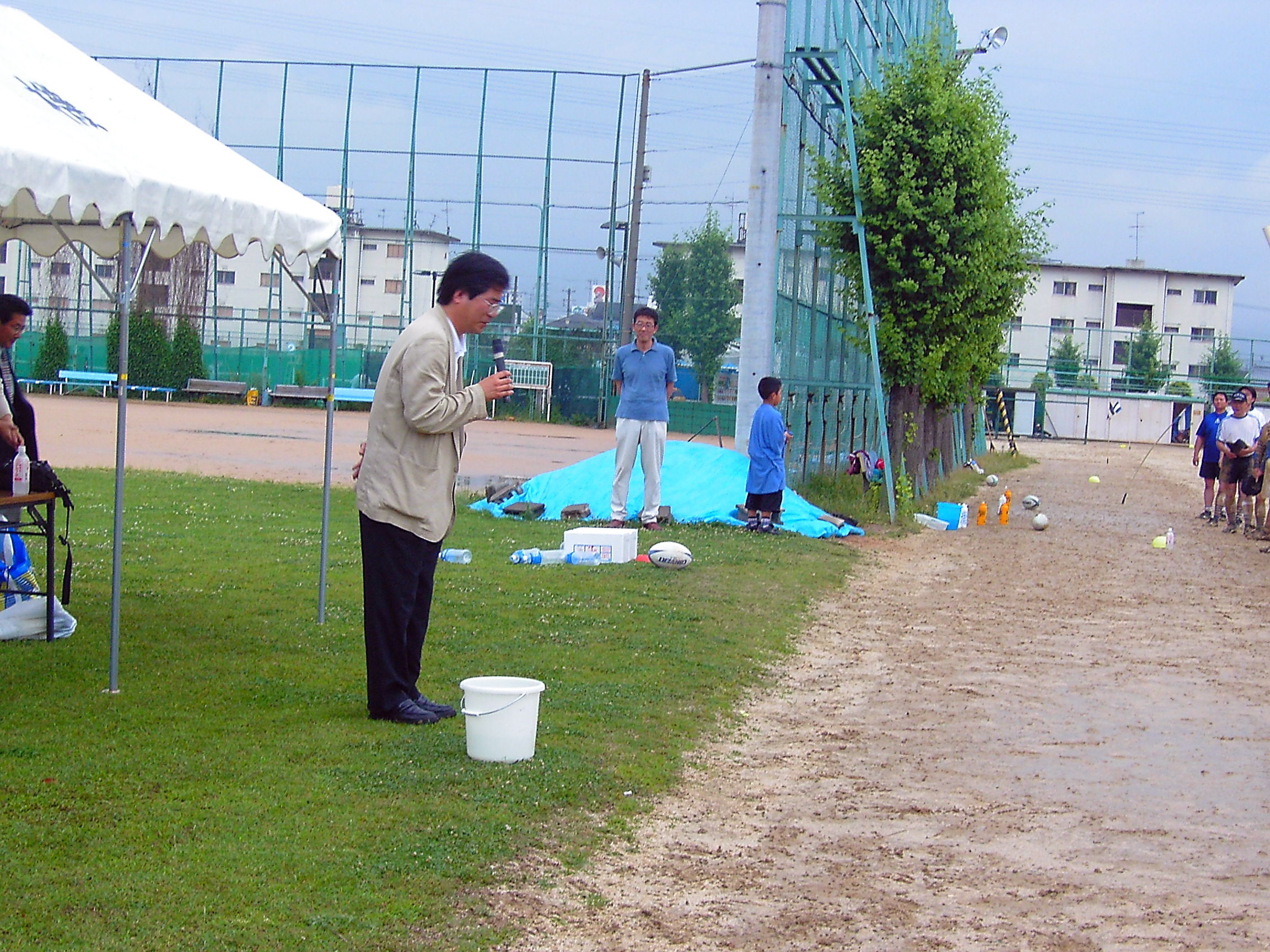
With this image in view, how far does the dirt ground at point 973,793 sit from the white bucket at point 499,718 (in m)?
0.69

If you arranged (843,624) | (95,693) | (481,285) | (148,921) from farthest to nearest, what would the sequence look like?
(843,624) < (95,693) < (481,285) < (148,921)

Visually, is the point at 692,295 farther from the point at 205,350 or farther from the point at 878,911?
the point at 878,911

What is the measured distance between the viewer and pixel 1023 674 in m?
8.38

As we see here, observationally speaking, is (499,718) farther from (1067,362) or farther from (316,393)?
(1067,362)

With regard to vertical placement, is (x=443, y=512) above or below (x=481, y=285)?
below

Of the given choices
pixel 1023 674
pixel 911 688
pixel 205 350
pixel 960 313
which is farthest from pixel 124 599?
pixel 205 350

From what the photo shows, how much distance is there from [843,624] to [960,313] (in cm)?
884

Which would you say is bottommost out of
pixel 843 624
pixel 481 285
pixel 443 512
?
Result: pixel 843 624

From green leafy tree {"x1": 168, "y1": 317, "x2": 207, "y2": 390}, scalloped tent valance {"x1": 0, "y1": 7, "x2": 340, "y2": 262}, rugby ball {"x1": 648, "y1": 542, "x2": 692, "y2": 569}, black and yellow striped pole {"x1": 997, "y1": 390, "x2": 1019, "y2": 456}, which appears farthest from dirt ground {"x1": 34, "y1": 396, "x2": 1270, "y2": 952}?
green leafy tree {"x1": 168, "y1": 317, "x2": 207, "y2": 390}

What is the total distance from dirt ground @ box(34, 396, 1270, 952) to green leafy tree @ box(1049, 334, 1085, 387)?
4953 centimetres

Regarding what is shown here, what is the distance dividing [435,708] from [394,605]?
57 cm

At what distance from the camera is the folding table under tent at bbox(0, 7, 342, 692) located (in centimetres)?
546

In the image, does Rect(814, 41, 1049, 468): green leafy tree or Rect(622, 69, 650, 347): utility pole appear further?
Rect(622, 69, 650, 347): utility pole

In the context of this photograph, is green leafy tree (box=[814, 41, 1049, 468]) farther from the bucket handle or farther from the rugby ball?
the bucket handle
